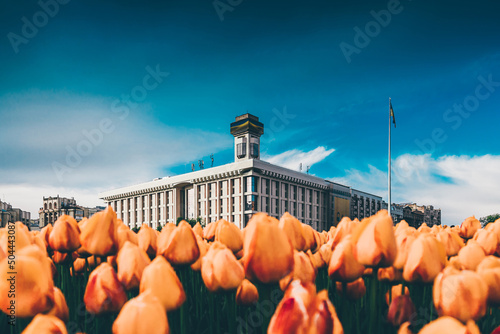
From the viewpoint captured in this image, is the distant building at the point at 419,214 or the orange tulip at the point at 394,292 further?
the distant building at the point at 419,214

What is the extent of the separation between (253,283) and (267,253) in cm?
31

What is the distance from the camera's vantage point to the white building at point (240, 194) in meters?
85.9

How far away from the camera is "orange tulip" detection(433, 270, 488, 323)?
1.28 m

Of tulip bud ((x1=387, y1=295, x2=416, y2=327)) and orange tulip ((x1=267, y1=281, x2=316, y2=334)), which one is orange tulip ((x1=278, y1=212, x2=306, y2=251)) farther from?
orange tulip ((x1=267, y1=281, x2=316, y2=334))

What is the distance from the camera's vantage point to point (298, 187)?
98.8 meters

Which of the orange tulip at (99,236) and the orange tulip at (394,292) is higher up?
Answer: the orange tulip at (99,236)

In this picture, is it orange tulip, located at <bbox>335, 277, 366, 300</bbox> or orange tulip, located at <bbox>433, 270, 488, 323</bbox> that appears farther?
orange tulip, located at <bbox>335, 277, 366, 300</bbox>

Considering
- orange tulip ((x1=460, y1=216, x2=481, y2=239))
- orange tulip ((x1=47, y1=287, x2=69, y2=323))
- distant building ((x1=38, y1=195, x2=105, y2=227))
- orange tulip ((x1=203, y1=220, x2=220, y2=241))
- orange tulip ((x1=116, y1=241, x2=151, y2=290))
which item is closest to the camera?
orange tulip ((x1=47, y1=287, x2=69, y2=323))

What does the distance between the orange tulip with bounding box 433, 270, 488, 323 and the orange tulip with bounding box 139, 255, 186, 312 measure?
97 centimetres

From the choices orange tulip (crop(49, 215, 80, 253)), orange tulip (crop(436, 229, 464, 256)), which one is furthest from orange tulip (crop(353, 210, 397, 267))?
orange tulip (crop(49, 215, 80, 253))

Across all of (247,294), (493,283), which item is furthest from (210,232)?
(493,283)

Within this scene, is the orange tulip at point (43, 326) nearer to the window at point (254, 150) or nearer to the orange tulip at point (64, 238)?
the orange tulip at point (64, 238)

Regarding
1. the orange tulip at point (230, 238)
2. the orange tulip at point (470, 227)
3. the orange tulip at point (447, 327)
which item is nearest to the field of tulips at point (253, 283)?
the orange tulip at point (447, 327)

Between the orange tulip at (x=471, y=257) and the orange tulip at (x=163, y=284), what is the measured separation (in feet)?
5.21
